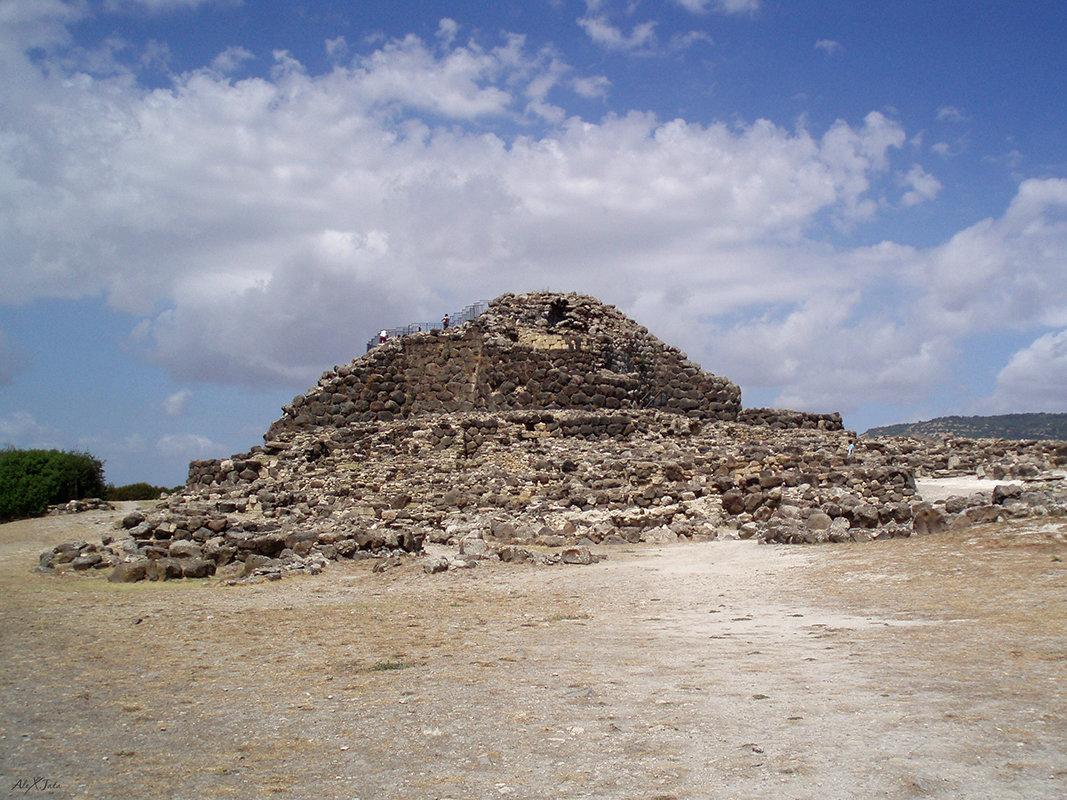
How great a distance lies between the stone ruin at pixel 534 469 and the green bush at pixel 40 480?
736 cm

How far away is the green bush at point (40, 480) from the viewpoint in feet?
85.3

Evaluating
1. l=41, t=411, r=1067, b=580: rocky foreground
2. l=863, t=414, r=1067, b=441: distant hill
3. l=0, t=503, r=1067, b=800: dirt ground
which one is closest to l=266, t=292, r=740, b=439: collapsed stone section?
l=41, t=411, r=1067, b=580: rocky foreground

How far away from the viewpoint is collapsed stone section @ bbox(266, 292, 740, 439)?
958 inches

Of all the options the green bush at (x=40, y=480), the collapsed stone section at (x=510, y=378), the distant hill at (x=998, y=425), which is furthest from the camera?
the distant hill at (x=998, y=425)

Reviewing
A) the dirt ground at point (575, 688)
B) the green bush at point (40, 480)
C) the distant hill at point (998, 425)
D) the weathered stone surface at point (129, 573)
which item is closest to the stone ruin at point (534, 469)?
the weathered stone surface at point (129, 573)

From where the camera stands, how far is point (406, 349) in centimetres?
2544

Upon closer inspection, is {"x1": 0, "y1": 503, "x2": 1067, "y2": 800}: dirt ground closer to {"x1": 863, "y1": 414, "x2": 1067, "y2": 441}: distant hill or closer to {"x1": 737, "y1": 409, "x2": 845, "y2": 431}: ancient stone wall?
{"x1": 737, "y1": 409, "x2": 845, "y2": 431}: ancient stone wall

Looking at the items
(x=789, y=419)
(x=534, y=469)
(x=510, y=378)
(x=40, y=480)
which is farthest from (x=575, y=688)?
(x=40, y=480)

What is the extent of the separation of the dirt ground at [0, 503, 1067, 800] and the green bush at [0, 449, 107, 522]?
19439 millimetres

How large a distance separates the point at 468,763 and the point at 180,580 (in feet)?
30.1

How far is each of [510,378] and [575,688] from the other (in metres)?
19.4

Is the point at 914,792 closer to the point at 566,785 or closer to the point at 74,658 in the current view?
the point at 566,785

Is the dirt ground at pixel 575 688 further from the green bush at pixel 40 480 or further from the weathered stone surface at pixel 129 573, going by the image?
the green bush at pixel 40 480

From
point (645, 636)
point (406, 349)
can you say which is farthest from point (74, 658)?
point (406, 349)
